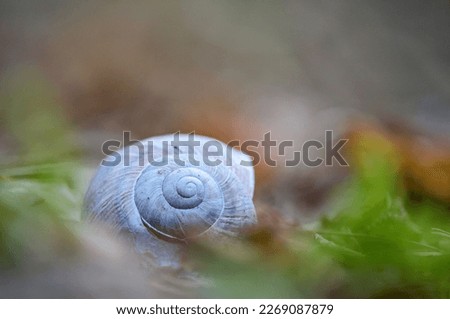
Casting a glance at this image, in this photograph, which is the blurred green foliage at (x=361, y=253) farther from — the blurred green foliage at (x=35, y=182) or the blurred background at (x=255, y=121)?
the blurred green foliage at (x=35, y=182)

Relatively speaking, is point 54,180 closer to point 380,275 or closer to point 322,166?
point 322,166

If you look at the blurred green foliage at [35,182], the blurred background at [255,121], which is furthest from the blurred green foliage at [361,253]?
the blurred green foliage at [35,182]

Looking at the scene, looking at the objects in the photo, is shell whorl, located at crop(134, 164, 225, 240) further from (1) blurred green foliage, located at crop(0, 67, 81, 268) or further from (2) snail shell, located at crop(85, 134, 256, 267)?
(1) blurred green foliage, located at crop(0, 67, 81, 268)

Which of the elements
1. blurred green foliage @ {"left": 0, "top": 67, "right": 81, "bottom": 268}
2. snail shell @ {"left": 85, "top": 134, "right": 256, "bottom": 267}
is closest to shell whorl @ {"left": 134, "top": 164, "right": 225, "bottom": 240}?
snail shell @ {"left": 85, "top": 134, "right": 256, "bottom": 267}

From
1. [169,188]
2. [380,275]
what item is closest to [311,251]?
[380,275]

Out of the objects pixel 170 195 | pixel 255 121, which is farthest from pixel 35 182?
pixel 255 121
